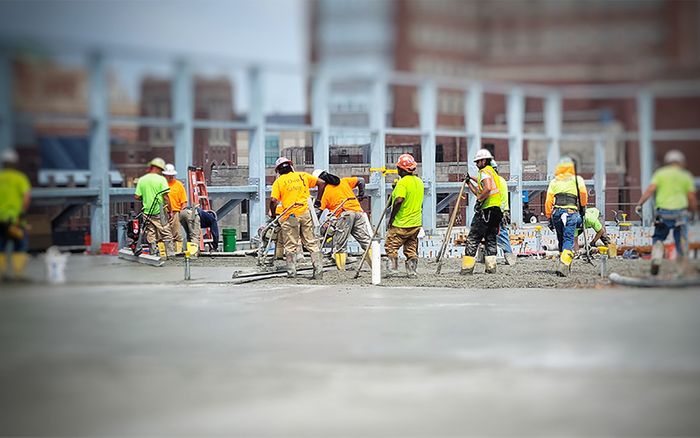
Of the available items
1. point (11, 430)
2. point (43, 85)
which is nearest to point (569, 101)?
point (43, 85)

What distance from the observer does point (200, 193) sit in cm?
947

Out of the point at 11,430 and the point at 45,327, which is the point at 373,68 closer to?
the point at 45,327

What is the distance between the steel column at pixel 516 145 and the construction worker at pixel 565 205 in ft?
0.83

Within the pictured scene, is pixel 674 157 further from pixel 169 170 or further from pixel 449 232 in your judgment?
pixel 169 170

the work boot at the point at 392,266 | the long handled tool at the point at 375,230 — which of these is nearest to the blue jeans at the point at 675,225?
the long handled tool at the point at 375,230

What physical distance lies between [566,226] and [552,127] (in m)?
2.16

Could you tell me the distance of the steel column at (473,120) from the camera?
331 inches

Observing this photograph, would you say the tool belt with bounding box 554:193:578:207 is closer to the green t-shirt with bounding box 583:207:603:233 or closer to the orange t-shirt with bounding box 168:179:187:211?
the green t-shirt with bounding box 583:207:603:233

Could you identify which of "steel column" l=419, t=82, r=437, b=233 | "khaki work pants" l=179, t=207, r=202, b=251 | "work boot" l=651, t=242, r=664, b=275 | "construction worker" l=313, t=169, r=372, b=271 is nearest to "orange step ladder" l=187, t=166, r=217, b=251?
"khaki work pants" l=179, t=207, r=202, b=251

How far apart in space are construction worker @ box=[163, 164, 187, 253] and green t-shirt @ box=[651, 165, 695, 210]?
3329 millimetres

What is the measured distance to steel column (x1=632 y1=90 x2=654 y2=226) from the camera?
311 inches

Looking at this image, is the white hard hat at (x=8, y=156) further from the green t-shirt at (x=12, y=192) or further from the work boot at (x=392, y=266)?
the work boot at (x=392, y=266)

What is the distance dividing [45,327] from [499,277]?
5932 millimetres

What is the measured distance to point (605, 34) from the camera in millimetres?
7336
